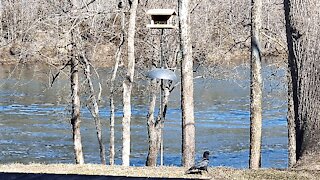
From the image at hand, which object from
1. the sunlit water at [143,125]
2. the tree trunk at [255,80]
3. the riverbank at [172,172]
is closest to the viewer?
the riverbank at [172,172]

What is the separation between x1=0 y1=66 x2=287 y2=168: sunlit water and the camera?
18.6m

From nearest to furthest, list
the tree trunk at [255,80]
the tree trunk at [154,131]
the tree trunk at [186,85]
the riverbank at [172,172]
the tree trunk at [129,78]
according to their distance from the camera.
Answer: the riverbank at [172,172] → the tree trunk at [255,80] → the tree trunk at [186,85] → the tree trunk at [129,78] → the tree trunk at [154,131]

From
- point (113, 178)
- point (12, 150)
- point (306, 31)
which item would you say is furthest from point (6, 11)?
point (113, 178)

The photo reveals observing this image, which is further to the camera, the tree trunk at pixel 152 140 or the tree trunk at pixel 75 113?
the tree trunk at pixel 152 140

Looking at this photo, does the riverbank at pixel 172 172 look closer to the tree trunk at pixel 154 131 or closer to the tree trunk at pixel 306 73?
the tree trunk at pixel 306 73

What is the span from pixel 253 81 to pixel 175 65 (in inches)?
249

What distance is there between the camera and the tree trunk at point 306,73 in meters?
7.26

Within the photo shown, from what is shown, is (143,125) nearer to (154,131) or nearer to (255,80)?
(154,131)

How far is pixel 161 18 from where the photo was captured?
1258 centimetres

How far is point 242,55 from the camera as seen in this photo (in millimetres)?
22047

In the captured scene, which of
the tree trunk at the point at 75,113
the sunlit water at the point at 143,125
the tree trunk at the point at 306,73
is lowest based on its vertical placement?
the sunlit water at the point at 143,125

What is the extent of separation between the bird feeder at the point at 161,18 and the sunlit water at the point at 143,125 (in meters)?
4.79

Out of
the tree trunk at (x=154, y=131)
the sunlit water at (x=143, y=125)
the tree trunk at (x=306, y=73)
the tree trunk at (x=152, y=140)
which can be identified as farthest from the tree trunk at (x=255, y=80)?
the tree trunk at (x=306, y=73)

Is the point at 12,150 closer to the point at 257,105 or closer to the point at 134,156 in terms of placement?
the point at 134,156
